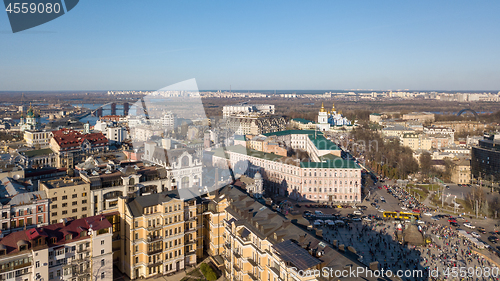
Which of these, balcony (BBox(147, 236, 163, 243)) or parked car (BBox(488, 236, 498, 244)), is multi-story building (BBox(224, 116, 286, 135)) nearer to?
parked car (BBox(488, 236, 498, 244))

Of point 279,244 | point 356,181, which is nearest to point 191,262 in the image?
point 279,244

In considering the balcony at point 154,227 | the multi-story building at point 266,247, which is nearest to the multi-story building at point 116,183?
the balcony at point 154,227

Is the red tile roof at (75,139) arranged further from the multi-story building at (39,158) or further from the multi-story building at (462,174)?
the multi-story building at (462,174)

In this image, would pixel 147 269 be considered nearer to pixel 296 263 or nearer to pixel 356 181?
pixel 296 263

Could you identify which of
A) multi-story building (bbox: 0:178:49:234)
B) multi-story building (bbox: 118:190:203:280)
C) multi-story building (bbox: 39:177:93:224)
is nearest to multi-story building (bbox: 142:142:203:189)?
multi-story building (bbox: 39:177:93:224)

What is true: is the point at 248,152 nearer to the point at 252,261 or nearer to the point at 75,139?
the point at 75,139

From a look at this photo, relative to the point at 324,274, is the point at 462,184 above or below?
below
